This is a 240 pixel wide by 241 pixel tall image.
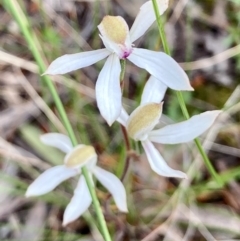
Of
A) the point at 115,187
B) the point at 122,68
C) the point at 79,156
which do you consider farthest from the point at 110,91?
the point at 115,187

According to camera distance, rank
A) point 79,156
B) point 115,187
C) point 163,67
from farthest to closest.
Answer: point 115,187, point 79,156, point 163,67

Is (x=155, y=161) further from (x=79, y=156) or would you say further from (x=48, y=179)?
(x=48, y=179)

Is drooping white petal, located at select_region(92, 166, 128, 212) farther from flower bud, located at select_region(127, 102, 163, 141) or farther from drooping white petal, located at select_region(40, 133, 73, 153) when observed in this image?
flower bud, located at select_region(127, 102, 163, 141)

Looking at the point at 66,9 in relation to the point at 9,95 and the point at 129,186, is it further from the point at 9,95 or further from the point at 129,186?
the point at 129,186

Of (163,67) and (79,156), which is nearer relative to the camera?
(163,67)

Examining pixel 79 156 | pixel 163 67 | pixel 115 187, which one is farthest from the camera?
pixel 115 187

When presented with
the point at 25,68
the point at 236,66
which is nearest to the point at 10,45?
the point at 25,68
